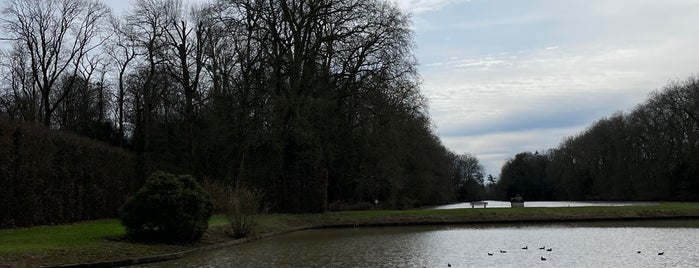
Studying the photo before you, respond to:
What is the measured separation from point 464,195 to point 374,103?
84.4m

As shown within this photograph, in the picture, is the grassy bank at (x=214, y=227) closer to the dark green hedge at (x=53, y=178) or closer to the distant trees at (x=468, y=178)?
the dark green hedge at (x=53, y=178)

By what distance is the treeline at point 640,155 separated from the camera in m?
65.6

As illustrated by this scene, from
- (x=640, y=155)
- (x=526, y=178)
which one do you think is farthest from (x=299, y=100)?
(x=526, y=178)

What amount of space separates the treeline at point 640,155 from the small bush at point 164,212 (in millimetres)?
59353

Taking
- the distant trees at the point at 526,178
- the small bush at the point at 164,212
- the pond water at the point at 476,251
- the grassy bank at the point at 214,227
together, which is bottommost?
the pond water at the point at 476,251

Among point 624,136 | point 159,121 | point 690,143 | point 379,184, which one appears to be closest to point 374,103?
point 379,184

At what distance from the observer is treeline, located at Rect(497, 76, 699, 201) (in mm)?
65625

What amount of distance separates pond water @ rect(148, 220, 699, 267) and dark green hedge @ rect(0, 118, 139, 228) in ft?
23.6

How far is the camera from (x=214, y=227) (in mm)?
22703

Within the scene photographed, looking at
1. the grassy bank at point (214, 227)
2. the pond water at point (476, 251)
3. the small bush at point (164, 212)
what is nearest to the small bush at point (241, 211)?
the grassy bank at point (214, 227)

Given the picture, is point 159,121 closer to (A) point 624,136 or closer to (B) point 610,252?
(B) point 610,252

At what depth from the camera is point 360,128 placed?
1372 inches

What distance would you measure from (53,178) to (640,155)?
71.0 m

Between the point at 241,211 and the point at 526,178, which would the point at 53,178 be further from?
the point at 526,178
